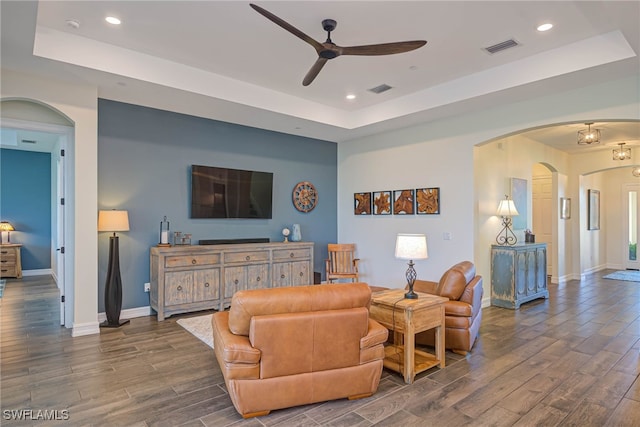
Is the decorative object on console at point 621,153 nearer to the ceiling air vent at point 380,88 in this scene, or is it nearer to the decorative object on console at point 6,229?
the ceiling air vent at point 380,88

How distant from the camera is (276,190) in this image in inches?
266

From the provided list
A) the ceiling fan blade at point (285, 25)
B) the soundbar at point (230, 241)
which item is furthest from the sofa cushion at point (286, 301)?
the soundbar at point (230, 241)

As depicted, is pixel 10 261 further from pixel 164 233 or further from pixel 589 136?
pixel 589 136

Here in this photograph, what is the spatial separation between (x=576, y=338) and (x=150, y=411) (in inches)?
178

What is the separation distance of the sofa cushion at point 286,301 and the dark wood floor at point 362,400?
2.37 feet

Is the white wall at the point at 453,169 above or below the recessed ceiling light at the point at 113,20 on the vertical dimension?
below

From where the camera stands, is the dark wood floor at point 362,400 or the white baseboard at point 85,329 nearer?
the dark wood floor at point 362,400

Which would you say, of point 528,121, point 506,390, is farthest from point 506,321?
point 528,121

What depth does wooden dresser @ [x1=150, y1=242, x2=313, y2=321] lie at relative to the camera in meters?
4.94

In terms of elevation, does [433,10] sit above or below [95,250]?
above

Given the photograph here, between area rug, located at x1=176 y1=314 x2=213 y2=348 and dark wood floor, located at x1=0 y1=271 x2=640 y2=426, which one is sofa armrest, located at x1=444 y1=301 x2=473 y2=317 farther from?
area rug, located at x1=176 y1=314 x2=213 y2=348

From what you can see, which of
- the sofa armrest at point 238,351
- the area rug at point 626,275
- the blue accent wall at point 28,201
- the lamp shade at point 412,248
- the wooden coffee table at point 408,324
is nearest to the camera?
the sofa armrest at point 238,351

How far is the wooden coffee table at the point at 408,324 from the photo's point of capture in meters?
3.09

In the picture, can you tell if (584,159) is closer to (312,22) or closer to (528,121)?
(528,121)
